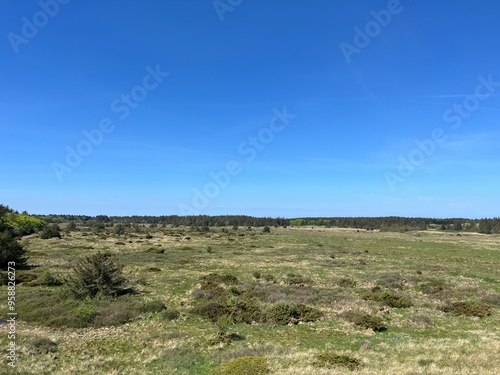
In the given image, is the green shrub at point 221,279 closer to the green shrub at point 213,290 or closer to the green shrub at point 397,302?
the green shrub at point 213,290

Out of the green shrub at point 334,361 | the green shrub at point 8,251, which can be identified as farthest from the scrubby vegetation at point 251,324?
the green shrub at point 8,251

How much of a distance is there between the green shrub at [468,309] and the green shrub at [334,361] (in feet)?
36.5

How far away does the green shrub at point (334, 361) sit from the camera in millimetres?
11789

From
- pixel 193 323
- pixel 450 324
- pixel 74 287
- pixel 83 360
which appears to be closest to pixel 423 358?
pixel 450 324

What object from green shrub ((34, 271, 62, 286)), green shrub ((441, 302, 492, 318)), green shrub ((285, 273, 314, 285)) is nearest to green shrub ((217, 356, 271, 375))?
green shrub ((441, 302, 492, 318))

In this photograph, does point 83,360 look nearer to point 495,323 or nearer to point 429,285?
point 495,323

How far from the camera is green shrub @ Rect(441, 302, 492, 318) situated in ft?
63.8

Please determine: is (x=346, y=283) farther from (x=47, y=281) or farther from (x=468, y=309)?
(x=47, y=281)

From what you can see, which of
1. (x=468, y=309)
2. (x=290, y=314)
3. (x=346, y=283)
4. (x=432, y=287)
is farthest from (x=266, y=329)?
(x=432, y=287)

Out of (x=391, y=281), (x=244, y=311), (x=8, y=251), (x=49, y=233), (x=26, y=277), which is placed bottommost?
(x=49, y=233)

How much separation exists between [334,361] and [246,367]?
3.22 m

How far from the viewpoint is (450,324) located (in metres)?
17.7

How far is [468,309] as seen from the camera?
1998 cm

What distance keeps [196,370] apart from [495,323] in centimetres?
1616
